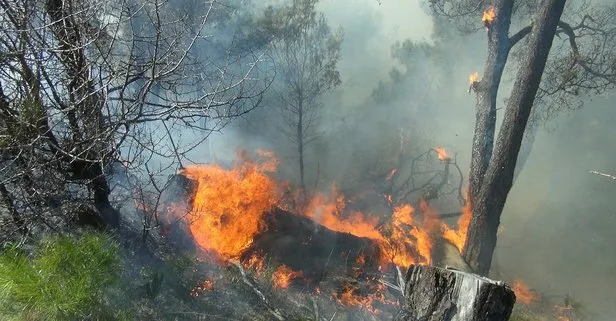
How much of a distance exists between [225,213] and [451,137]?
14.7m

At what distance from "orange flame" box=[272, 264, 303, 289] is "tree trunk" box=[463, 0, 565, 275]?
3.04m

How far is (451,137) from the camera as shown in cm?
1953

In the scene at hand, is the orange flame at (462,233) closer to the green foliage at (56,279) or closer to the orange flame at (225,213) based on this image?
the orange flame at (225,213)

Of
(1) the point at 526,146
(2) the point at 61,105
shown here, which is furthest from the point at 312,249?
(1) the point at 526,146

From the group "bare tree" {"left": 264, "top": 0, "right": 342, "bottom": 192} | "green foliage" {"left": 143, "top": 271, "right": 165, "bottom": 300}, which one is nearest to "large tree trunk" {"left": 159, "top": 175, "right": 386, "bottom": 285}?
"green foliage" {"left": 143, "top": 271, "right": 165, "bottom": 300}

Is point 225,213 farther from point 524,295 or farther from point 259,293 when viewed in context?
point 524,295

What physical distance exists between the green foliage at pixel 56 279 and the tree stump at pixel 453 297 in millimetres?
2789

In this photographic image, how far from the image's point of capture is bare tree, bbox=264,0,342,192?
51.3ft

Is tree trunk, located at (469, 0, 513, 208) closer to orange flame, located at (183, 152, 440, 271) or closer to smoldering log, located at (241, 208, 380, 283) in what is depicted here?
orange flame, located at (183, 152, 440, 271)

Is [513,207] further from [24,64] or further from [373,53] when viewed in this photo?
[24,64]

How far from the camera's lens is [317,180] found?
17.3m

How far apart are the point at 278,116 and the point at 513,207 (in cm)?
1020

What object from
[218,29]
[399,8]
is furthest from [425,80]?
[218,29]

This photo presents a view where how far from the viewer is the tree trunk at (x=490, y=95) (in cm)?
783
